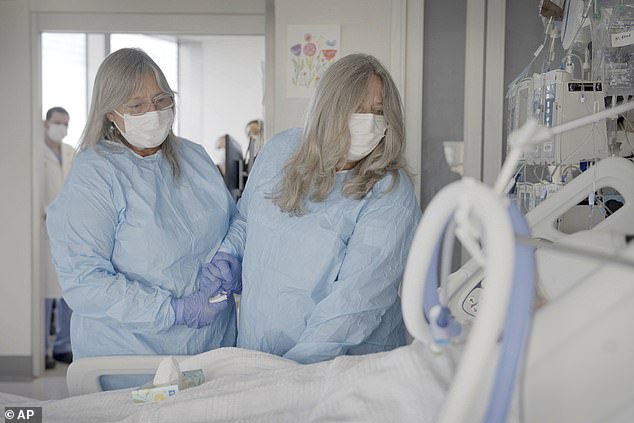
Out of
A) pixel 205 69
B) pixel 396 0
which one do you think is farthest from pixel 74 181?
pixel 205 69

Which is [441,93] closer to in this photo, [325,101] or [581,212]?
[581,212]

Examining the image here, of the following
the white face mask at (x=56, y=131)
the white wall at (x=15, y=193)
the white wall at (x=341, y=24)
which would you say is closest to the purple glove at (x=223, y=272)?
the white wall at (x=341, y=24)

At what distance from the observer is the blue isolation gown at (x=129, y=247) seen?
2160mm

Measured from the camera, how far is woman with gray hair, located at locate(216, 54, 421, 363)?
2016 mm

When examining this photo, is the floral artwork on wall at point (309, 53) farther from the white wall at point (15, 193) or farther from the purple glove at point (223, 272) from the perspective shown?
the purple glove at point (223, 272)

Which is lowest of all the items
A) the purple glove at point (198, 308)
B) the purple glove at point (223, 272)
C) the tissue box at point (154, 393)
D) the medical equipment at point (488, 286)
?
the tissue box at point (154, 393)

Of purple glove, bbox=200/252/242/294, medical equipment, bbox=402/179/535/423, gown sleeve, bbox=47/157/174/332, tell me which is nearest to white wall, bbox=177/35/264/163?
purple glove, bbox=200/252/242/294

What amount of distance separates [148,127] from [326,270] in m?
0.63

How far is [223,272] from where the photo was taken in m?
2.31

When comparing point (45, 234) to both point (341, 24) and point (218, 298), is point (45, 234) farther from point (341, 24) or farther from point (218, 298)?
point (218, 298)

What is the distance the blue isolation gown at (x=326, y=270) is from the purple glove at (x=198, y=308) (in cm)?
8


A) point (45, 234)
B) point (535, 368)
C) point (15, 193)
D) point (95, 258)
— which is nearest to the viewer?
point (535, 368)

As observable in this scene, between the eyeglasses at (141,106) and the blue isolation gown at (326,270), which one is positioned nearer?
the blue isolation gown at (326,270)

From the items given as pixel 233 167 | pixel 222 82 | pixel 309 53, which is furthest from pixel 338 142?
pixel 222 82
